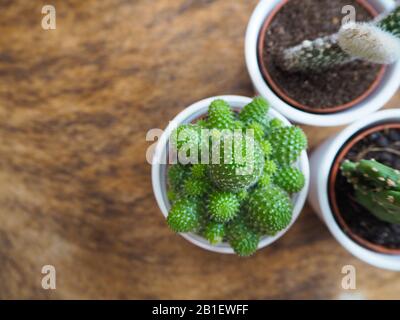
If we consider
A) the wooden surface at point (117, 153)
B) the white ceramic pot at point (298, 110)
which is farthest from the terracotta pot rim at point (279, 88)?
the wooden surface at point (117, 153)

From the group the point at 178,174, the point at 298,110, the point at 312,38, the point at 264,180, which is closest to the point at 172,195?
the point at 178,174

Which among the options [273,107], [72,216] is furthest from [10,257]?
[273,107]

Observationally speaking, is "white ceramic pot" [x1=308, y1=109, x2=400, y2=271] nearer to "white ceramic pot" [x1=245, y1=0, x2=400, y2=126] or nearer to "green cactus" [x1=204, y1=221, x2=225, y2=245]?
"white ceramic pot" [x1=245, y1=0, x2=400, y2=126]

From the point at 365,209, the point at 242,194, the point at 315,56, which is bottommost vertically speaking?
the point at 365,209

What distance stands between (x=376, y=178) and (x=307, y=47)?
0.23 meters

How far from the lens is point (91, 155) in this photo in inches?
38.3

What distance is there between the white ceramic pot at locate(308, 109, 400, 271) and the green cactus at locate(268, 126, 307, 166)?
12 cm

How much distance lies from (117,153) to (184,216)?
0.35m

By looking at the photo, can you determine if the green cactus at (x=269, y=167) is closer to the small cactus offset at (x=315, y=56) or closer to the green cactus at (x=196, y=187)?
the green cactus at (x=196, y=187)

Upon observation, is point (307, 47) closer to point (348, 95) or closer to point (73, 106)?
point (348, 95)

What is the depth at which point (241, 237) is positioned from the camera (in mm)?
688

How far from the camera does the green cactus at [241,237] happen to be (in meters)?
0.69

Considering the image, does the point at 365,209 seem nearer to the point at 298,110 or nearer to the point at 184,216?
the point at 298,110

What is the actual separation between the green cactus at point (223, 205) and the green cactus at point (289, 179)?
8 cm
